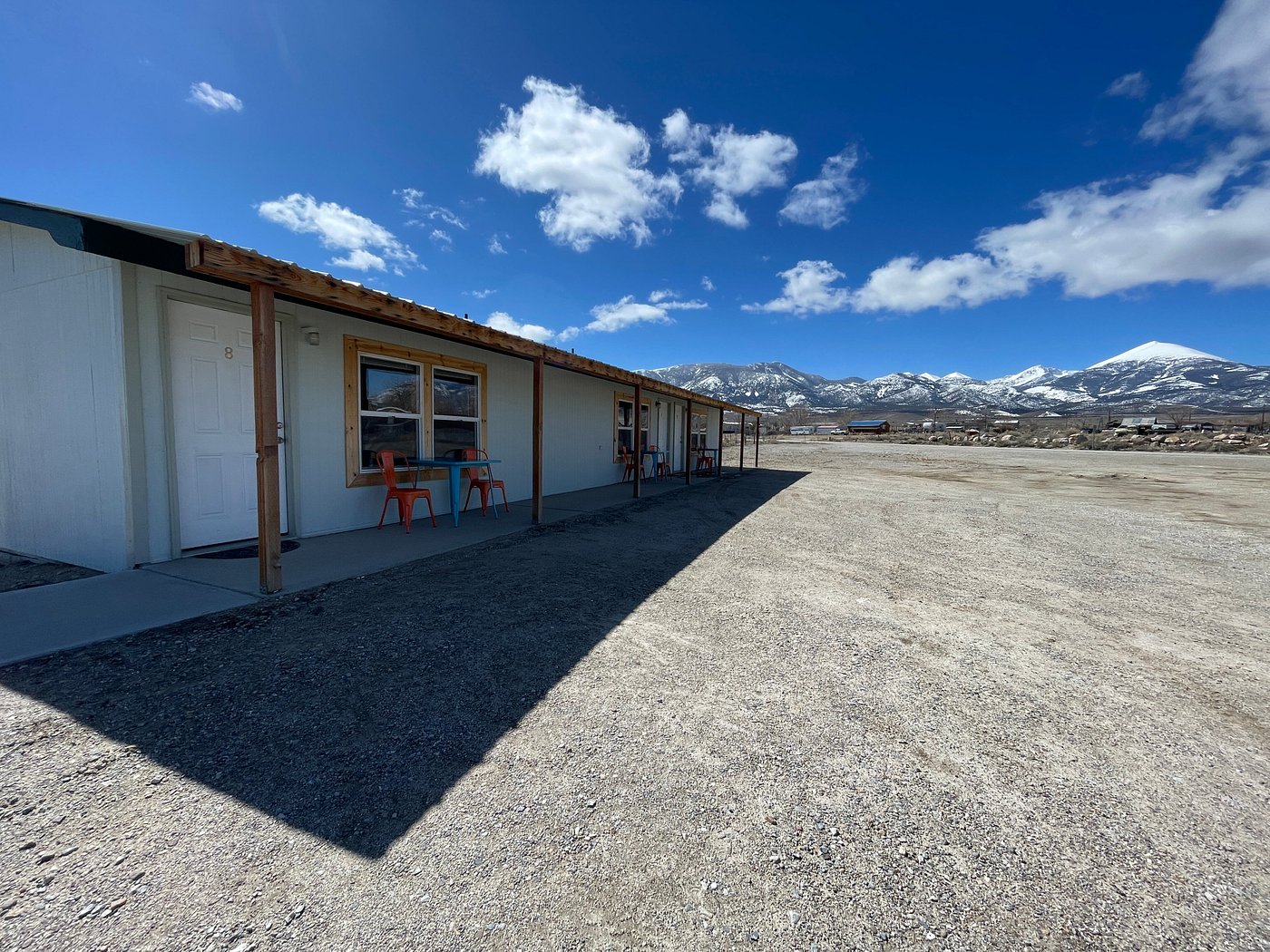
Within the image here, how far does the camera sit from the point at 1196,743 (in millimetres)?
2225

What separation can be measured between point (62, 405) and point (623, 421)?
917 centimetres

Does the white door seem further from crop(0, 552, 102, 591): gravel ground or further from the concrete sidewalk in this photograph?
crop(0, 552, 102, 591): gravel ground

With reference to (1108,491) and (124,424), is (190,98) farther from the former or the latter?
(1108,491)

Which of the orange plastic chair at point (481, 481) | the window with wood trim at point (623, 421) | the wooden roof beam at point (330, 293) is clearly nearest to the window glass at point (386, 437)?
the orange plastic chair at point (481, 481)

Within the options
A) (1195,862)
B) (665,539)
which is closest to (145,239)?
(665,539)

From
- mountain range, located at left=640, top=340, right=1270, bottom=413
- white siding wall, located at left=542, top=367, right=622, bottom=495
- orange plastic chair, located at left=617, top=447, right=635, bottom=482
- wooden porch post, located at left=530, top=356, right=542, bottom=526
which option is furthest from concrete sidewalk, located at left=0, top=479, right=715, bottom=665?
mountain range, located at left=640, top=340, right=1270, bottom=413

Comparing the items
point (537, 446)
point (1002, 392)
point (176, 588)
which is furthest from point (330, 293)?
point (1002, 392)

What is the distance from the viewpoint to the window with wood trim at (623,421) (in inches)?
458

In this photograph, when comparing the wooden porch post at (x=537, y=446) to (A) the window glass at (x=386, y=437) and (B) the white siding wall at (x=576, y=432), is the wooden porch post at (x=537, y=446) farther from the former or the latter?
(B) the white siding wall at (x=576, y=432)

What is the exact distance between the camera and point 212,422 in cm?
453

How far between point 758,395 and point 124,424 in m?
166

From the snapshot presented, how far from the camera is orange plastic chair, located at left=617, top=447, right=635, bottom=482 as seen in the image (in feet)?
39.5

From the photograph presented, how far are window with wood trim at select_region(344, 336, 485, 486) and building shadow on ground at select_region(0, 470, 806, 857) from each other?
216 centimetres

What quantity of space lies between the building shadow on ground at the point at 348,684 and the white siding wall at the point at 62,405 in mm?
1947
